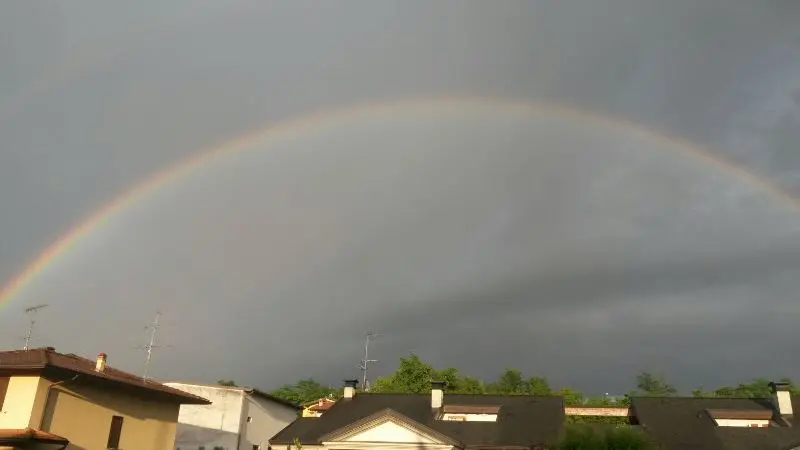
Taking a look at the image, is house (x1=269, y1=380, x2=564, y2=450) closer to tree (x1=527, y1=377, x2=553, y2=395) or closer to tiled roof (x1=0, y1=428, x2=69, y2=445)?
tiled roof (x1=0, y1=428, x2=69, y2=445)

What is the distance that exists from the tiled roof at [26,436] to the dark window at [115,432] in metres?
3.77

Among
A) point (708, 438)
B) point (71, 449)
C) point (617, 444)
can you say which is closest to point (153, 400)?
point (71, 449)

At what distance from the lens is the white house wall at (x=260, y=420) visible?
148ft

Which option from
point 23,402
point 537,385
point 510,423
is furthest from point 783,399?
point 537,385

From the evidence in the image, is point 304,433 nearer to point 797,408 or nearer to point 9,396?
point 9,396

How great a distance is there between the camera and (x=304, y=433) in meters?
39.0

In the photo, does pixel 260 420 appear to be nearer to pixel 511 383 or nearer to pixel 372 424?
pixel 372 424

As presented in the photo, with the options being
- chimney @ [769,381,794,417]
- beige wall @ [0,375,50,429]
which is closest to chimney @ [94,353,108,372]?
beige wall @ [0,375,50,429]

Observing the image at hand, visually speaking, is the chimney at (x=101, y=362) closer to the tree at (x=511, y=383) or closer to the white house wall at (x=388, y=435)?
the white house wall at (x=388, y=435)

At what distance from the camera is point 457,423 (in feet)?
126

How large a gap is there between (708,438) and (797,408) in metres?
8.60

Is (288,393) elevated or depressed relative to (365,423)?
elevated

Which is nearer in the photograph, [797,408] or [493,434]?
[493,434]

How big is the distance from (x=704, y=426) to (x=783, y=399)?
5.98 m
